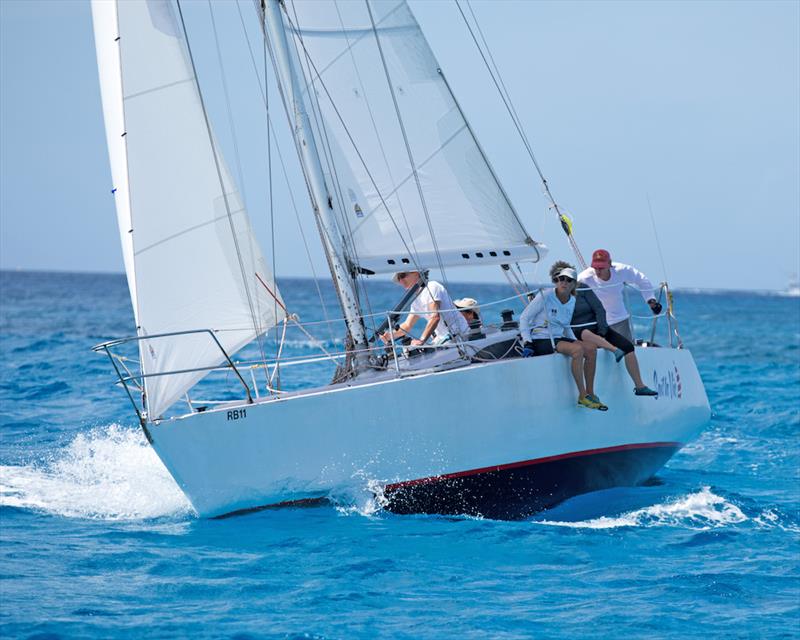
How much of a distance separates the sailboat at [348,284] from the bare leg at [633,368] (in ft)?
0.49

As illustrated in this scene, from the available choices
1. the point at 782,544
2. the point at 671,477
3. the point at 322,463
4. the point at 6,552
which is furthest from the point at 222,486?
the point at 671,477

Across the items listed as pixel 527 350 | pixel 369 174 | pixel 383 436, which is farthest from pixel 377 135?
pixel 383 436

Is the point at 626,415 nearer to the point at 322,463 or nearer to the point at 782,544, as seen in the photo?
the point at 782,544

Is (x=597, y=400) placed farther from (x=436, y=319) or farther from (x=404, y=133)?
(x=404, y=133)

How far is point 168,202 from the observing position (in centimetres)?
823

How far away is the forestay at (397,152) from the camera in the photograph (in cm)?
941

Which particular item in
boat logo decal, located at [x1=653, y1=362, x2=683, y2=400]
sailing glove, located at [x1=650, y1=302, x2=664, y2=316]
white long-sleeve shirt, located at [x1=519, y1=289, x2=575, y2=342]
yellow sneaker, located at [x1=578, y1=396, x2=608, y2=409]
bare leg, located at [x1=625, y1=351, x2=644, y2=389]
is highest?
white long-sleeve shirt, located at [x1=519, y1=289, x2=575, y2=342]

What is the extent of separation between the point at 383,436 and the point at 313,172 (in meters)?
2.49

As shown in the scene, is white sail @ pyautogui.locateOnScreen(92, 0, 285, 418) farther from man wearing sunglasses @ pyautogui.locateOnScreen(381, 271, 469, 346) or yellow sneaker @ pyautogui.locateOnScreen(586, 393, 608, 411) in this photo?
yellow sneaker @ pyautogui.locateOnScreen(586, 393, 608, 411)

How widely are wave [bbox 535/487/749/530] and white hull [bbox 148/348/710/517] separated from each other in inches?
20.2

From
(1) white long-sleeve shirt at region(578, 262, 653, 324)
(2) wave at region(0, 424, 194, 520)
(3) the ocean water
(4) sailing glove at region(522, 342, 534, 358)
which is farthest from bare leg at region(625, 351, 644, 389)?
(2) wave at region(0, 424, 194, 520)

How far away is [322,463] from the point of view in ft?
26.3

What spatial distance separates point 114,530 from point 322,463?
164 centimetres

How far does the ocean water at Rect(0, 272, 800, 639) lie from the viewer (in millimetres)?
6020
